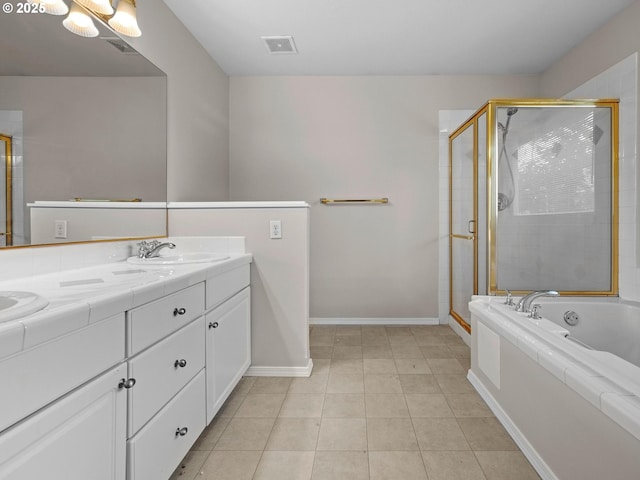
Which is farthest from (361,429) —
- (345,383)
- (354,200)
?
(354,200)

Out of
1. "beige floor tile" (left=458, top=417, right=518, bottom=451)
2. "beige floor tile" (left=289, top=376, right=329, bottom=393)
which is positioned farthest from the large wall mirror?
"beige floor tile" (left=458, top=417, right=518, bottom=451)

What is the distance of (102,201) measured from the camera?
70.4 inches

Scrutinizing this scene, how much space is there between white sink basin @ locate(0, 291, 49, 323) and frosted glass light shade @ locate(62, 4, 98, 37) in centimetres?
125

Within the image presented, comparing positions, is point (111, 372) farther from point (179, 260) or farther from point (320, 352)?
point (320, 352)

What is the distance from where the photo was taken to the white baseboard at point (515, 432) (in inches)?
55.6

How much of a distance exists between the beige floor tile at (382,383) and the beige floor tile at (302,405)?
310 mm

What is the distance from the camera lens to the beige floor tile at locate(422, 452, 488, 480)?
1.43 meters

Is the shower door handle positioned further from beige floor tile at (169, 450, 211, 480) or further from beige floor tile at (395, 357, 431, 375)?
beige floor tile at (169, 450, 211, 480)

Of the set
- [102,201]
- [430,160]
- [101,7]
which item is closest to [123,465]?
[102,201]

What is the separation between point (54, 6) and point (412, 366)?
8.69ft

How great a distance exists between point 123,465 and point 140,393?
0.60 feet

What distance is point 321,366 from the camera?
2549mm

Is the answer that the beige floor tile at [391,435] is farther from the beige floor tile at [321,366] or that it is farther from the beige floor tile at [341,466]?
the beige floor tile at [321,366]

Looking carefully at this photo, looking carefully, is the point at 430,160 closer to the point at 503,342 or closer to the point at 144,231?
the point at 503,342
